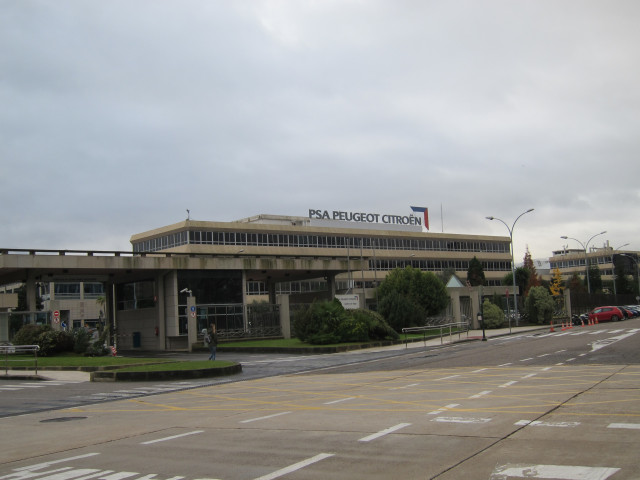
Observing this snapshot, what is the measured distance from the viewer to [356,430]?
10.2 metres

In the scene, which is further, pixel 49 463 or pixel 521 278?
pixel 521 278

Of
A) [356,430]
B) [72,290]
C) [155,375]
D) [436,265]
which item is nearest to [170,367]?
[155,375]

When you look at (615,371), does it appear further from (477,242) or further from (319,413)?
(477,242)

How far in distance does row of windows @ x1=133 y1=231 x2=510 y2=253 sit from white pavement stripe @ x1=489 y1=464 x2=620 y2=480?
78.3 m

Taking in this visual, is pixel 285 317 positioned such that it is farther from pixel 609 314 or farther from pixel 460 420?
pixel 460 420

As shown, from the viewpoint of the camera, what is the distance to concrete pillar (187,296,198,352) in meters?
43.9

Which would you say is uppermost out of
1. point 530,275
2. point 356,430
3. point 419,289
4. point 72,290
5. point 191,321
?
point 72,290

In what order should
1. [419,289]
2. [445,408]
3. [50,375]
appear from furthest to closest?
[419,289]
[50,375]
[445,408]

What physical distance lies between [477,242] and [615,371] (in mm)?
99969

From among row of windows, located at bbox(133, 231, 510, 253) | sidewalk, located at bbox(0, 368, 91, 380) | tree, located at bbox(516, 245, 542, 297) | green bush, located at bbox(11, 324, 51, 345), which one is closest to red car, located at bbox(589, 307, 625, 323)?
row of windows, located at bbox(133, 231, 510, 253)

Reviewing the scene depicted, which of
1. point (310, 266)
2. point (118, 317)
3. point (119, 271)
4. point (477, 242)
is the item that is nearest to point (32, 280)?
point (119, 271)

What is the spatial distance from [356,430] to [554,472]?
3.74 metres

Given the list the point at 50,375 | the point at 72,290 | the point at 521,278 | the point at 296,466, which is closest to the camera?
the point at 296,466

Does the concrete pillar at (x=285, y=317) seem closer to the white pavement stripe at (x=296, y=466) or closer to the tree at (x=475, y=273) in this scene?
the white pavement stripe at (x=296, y=466)
